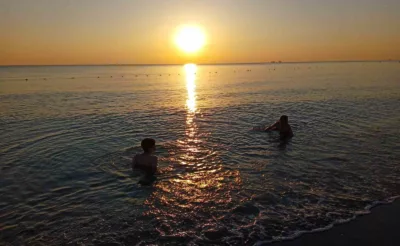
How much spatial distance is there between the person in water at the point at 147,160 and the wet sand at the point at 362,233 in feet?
19.8

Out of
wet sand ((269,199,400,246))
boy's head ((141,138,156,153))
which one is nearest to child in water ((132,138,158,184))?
boy's head ((141,138,156,153))

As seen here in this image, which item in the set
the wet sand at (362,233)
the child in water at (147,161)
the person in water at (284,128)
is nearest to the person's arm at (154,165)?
the child in water at (147,161)

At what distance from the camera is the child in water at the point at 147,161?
1135 cm

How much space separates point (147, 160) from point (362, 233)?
785cm

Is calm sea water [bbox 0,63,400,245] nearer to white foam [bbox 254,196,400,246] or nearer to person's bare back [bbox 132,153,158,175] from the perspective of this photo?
white foam [bbox 254,196,400,246]

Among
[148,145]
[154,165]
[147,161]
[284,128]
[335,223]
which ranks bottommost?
[335,223]

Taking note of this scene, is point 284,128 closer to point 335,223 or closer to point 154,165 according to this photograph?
point 154,165

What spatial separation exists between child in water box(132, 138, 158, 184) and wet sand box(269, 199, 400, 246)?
19.8 ft

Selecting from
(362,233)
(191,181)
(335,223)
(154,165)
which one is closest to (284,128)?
(191,181)

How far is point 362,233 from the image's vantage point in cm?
741

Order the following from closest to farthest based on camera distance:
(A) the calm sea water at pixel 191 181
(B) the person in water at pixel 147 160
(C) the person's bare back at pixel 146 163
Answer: (A) the calm sea water at pixel 191 181 → (B) the person in water at pixel 147 160 → (C) the person's bare back at pixel 146 163

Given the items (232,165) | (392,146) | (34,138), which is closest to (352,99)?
(392,146)

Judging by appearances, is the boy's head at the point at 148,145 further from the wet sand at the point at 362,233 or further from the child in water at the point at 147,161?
the wet sand at the point at 362,233

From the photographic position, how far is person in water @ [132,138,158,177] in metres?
11.4
